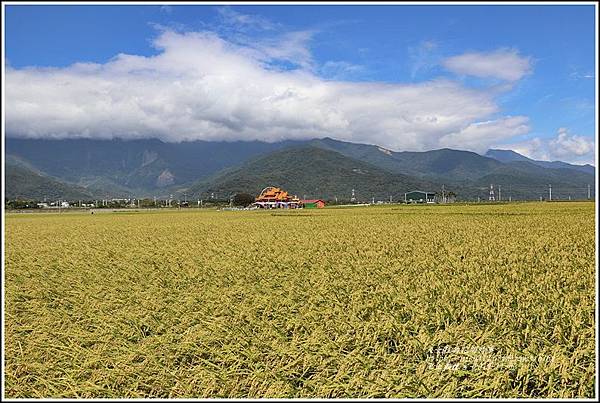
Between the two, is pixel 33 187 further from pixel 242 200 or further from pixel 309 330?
pixel 309 330

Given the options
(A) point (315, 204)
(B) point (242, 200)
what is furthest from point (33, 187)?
(A) point (315, 204)

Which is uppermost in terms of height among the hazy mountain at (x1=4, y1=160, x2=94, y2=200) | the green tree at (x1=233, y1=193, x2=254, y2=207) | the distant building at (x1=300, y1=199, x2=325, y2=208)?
the hazy mountain at (x1=4, y1=160, x2=94, y2=200)

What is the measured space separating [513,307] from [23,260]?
14.4 meters

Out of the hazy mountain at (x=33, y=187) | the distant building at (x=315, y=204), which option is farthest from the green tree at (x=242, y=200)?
the hazy mountain at (x=33, y=187)

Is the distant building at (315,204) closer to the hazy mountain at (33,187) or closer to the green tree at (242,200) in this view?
the green tree at (242,200)

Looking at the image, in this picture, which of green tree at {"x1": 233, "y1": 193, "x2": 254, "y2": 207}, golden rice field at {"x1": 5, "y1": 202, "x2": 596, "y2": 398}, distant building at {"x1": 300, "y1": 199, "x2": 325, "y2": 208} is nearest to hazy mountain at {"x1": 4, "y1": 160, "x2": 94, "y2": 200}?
green tree at {"x1": 233, "y1": 193, "x2": 254, "y2": 207}

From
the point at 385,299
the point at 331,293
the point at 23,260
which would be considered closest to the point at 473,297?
the point at 385,299

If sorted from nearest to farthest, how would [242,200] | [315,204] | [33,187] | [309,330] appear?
[309,330]
[315,204]
[242,200]
[33,187]

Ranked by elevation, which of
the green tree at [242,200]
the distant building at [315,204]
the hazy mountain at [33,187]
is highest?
the hazy mountain at [33,187]

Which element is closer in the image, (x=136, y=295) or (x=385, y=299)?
(x=385, y=299)

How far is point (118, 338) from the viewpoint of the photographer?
6297 millimetres

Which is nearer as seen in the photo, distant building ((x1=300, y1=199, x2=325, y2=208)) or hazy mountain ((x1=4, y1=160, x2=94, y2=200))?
distant building ((x1=300, y1=199, x2=325, y2=208))

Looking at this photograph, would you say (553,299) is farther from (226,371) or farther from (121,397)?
(121,397)

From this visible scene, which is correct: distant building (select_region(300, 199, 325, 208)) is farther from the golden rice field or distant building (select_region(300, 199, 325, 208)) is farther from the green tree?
the golden rice field
